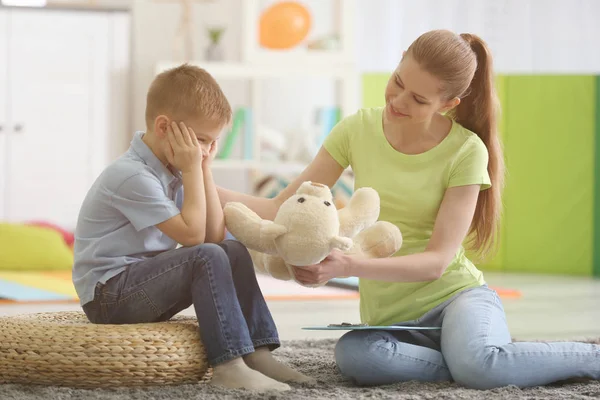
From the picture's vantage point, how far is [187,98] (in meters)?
1.71

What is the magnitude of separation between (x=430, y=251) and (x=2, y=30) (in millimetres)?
3981

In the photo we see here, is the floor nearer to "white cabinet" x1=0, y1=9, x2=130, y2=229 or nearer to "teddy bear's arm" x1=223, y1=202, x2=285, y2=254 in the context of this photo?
"teddy bear's arm" x1=223, y1=202, x2=285, y2=254

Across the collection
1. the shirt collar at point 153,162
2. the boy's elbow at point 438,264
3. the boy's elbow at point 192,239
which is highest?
the shirt collar at point 153,162

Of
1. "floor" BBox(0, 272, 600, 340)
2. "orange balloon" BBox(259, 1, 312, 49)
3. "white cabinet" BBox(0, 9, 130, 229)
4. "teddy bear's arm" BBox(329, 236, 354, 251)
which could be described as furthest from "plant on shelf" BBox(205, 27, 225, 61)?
"teddy bear's arm" BBox(329, 236, 354, 251)

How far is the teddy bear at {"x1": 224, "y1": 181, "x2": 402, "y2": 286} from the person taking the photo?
152 centimetres

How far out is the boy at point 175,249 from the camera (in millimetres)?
1658

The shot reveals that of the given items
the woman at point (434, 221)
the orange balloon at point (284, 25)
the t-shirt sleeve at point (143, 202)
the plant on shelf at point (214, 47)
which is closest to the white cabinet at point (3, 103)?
the plant on shelf at point (214, 47)

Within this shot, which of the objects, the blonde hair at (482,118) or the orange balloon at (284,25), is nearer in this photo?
the blonde hair at (482,118)

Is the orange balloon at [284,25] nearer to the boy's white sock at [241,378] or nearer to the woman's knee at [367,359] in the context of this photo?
the woman's knee at [367,359]

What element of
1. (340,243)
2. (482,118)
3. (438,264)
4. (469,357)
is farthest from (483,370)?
(482,118)

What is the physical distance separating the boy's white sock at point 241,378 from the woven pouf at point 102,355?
0.06 meters

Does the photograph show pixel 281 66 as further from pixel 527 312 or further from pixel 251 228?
pixel 251 228

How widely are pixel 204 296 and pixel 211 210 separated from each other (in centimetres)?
18

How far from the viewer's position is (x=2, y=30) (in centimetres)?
512
